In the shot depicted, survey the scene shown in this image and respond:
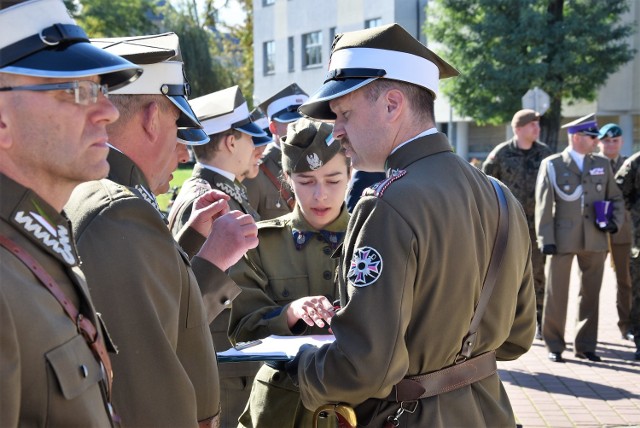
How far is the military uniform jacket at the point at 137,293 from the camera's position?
245 centimetres

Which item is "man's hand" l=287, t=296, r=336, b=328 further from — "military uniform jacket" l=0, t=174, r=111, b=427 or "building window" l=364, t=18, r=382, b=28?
"building window" l=364, t=18, r=382, b=28

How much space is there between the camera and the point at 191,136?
148 inches

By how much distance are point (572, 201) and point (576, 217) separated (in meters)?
0.17

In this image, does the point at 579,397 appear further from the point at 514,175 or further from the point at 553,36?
the point at 553,36

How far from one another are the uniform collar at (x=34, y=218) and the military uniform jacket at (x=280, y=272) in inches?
67.5

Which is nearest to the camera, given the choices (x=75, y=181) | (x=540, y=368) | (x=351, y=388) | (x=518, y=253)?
(x=75, y=181)

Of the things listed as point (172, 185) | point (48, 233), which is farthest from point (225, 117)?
point (172, 185)

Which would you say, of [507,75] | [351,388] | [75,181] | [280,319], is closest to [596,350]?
[280,319]

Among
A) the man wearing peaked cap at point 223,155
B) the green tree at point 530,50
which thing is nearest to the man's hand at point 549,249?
the man wearing peaked cap at point 223,155

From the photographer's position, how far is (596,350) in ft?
29.6

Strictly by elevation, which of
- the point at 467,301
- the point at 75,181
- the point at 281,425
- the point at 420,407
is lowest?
the point at 281,425

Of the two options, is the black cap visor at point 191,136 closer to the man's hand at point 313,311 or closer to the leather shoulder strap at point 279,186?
the man's hand at point 313,311

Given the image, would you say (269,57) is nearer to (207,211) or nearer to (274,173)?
(274,173)

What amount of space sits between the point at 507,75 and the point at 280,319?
29758 millimetres
